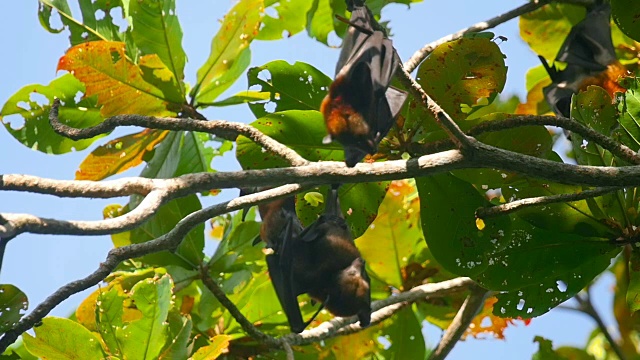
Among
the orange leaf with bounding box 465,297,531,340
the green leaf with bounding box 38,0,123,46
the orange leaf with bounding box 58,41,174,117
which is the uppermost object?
the green leaf with bounding box 38,0,123,46

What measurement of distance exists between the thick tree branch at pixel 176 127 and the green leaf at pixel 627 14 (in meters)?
2.06

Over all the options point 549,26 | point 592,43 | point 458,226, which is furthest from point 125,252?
point 549,26

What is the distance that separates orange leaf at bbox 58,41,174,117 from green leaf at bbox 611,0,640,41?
2.64 m

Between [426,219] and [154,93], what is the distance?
6.50ft

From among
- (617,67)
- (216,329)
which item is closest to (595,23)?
(617,67)

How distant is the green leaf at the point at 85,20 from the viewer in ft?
16.3

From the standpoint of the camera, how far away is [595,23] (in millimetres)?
5309

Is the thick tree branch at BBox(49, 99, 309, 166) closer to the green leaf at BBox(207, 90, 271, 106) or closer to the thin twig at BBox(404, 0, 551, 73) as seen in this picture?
the thin twig at BBox(404, 0, 551, 73)

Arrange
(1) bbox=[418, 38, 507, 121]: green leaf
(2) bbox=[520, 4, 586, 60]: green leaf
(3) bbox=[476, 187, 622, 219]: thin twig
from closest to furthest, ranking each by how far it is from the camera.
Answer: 1. (3) bbox=[476, 187, 622, 219]: thin twig
2. (1) bbox=[418, 38, 507, 121]: green leaf
3. (2) bbox=[520, 4, 586, 60]: green leaf

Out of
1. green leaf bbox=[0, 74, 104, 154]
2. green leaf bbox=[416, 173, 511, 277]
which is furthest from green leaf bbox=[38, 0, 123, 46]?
green leaf bbox=[416, 173, 511, 277]

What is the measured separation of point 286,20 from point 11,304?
3.19 m

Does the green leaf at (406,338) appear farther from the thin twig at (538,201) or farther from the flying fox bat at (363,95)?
the flying fox bat at (363,95)

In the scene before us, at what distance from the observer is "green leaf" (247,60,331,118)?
4066 mm

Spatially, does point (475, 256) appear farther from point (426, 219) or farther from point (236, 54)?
point (236, 54)
